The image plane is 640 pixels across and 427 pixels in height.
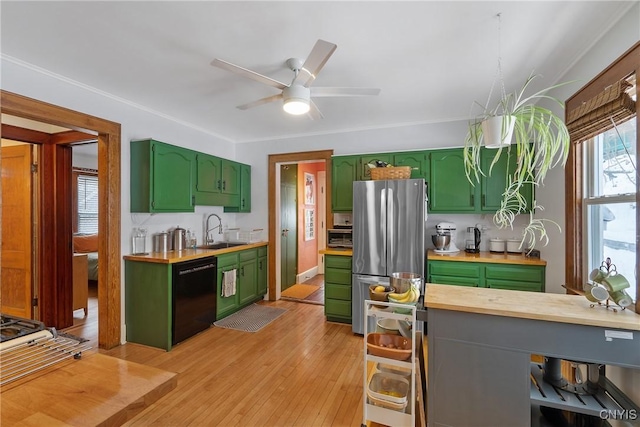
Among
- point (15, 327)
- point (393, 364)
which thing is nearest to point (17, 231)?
point (15, 327)

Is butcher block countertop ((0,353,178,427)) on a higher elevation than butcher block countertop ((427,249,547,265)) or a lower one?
lower

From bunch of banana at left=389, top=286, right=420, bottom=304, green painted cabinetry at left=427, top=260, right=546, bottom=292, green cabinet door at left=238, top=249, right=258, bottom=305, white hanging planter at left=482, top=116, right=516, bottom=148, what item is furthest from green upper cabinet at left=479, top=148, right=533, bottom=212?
green cabinet door at left=238, top=249, right=258, bottom=305

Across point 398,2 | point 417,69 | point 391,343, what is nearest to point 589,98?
point 417,69

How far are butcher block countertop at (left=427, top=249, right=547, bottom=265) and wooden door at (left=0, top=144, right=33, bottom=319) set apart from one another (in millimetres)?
4622

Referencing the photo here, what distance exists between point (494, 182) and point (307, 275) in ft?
12.9

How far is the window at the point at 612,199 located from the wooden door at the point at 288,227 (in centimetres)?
379

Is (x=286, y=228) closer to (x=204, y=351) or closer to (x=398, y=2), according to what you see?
(x=204, y=351)

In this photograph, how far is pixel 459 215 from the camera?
3775 millimetres

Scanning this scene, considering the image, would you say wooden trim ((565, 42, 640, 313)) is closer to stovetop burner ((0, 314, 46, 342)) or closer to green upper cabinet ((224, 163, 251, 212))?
stovetop burner ((0, 314, 46, 342))

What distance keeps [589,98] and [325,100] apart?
2.15m

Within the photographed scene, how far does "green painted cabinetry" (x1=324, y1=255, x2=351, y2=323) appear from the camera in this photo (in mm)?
3670

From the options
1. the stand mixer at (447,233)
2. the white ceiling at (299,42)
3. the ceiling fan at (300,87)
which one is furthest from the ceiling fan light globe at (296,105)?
the stand mixer at (447,233)

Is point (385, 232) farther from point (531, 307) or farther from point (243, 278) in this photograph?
point (243, 278)

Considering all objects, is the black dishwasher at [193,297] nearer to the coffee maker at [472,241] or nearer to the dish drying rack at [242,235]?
the dish drying rack at [242,235]
